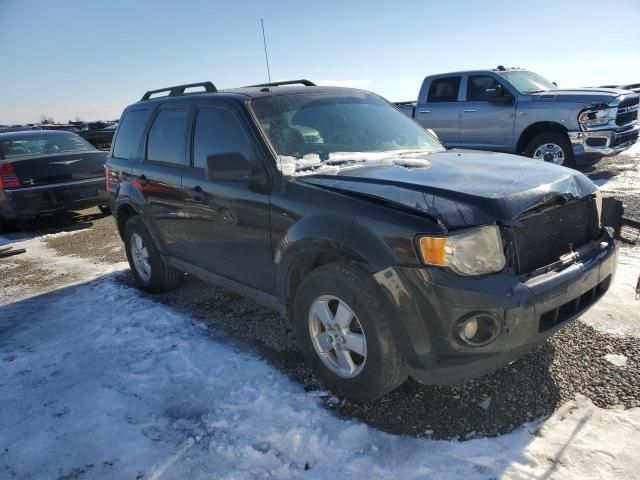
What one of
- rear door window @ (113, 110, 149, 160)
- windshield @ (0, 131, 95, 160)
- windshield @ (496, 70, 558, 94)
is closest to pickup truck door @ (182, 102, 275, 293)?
rear door window @ (113, 110, 149, 160)

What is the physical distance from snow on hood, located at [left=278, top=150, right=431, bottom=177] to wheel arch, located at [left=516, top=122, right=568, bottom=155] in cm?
646

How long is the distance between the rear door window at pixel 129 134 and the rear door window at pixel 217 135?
114 cm

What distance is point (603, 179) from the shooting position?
28.7ft

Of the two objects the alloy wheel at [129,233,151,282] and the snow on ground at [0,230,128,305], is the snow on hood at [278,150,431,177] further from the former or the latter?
the snow on ground at [0,230,128,305]

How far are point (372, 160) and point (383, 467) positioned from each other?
1911 mm

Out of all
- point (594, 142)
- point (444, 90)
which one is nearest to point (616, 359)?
point (594, 142)

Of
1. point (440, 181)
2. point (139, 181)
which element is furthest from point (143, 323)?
point (440, 181)

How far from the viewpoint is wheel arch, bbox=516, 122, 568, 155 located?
8711 mm

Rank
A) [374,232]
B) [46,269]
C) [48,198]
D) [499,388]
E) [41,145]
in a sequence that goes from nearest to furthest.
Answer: [374,232], [499,388], [46,269], [48,198], [41,145]

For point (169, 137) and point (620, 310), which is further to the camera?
point (169, 137)

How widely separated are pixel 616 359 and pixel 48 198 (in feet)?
26.5

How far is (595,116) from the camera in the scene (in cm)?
837

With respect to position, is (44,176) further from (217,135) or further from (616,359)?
(616,359)

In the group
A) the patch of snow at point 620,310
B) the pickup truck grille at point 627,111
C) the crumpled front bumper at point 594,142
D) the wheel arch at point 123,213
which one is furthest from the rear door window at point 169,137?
the pickup truck grille at point 627,111
